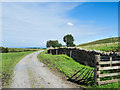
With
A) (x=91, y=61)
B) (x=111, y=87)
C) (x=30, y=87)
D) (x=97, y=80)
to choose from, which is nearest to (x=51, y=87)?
→ (x=30, y=87)

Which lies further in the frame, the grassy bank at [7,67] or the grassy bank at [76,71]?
the grassy bank at [7,67]

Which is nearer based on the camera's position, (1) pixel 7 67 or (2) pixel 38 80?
(2) pixel 38 80

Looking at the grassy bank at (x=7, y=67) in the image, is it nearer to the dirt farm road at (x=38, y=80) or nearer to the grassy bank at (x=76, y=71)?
the dirt farm road at (x=38, y=80)

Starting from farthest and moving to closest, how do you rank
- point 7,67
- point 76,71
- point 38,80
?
1. point 7,67
2. point 76,71
3. point 38,80

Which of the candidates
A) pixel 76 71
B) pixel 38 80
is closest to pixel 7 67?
pixel 38 80

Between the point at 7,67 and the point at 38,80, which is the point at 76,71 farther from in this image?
the point at 7,67

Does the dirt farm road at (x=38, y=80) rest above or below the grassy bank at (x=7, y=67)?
below

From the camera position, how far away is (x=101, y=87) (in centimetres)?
678

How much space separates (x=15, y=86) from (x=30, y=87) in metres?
1.22

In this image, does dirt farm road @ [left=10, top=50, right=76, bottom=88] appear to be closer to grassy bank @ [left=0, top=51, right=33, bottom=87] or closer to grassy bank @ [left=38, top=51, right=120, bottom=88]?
grassy bank @ [left=0, top=51, right=33, bottom=87]

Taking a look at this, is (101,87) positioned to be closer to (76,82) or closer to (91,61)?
(76,82)

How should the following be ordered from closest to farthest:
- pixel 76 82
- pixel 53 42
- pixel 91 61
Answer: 1. pixel 76 82
2. pixel 91 61
3. pixel 53 42

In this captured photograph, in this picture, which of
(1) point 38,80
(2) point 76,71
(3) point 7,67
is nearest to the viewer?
(1) point 38,80

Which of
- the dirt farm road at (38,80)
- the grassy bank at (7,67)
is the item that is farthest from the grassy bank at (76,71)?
the grassy bank at (7,67)
